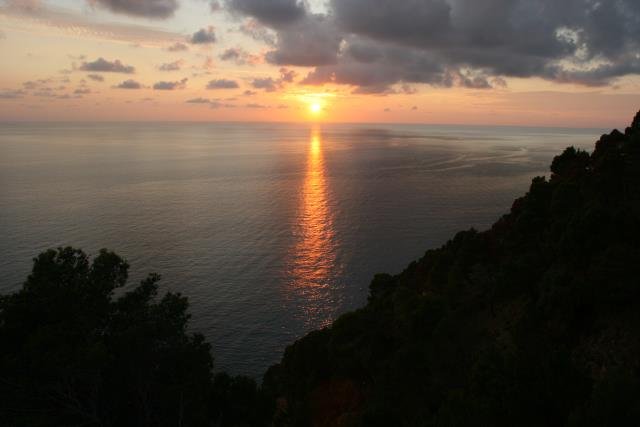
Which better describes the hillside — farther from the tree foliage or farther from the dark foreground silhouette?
the tree foliage

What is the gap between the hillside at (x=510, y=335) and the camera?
52.7ft

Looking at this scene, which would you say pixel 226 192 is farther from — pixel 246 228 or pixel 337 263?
pixel 337 263

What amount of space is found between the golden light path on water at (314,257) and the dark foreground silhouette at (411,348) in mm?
19182

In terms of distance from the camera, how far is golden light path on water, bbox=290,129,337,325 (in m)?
61.3

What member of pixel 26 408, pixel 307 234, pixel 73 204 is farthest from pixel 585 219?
pixel 73 204

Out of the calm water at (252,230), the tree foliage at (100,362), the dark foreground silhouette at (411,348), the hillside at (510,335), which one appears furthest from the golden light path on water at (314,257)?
the tree foliage at (100,362)

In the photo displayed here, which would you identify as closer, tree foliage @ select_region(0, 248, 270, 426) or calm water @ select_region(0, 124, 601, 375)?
tree foliage @ select_region(0, 248, 270, 426)

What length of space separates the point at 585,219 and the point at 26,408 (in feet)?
102

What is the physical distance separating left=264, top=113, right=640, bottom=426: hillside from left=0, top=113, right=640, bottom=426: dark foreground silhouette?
0.31ft

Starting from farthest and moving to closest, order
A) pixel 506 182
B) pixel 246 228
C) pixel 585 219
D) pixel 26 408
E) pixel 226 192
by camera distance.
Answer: pixel 506 182 < pixel 226 192 < pixel 246 228 < pixel 585 219 < pixel 26 408

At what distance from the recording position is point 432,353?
3088 centimetres

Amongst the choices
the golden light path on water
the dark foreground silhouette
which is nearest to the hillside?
the dark foreground silhouette

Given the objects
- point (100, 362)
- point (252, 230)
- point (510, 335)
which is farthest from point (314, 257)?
point (100, 362)

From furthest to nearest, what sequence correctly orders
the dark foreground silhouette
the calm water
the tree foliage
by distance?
the calm water < the tree foliage < the dark foreground silhouette
